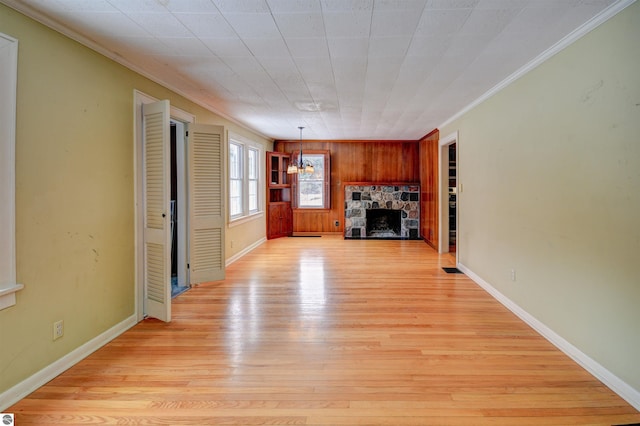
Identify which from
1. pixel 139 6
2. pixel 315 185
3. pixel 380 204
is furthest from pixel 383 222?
pixel 139 6

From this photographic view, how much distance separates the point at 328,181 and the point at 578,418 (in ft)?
23.2

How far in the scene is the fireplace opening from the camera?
28.0 feet

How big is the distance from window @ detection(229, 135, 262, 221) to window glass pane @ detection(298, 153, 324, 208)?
174 centimetres

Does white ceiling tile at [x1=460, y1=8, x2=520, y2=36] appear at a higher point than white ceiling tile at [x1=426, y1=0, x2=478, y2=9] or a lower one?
higher

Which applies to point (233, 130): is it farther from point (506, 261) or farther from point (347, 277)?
point (506, 261)

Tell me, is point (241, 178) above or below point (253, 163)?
below

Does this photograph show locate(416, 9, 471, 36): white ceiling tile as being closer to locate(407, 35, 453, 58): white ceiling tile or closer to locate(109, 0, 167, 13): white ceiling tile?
locate(407, 35, 453, 58): white ceiling tile

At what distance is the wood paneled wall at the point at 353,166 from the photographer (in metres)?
8.51

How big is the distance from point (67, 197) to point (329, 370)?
2225 mm

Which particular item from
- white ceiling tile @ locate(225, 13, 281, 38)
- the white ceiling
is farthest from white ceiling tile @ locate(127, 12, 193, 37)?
white ceiling tile @ locate(225, 13, 281, 38)

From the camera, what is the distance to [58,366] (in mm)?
2342

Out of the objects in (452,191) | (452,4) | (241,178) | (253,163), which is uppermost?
(452,4)

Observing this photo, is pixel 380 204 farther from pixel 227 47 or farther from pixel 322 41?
pixel 227 47

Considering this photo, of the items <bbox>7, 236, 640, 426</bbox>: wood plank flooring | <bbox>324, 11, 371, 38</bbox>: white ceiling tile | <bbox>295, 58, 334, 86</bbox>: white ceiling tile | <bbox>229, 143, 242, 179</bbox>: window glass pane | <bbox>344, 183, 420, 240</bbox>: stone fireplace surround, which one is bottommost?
<bbox>7, 236, 640, 426</bbox>: wood plank flooring
